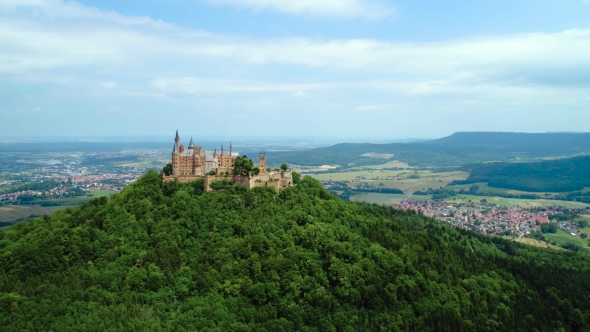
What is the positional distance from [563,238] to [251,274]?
79.3 metres

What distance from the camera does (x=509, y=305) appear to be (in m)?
57.2

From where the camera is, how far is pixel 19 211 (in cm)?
11962

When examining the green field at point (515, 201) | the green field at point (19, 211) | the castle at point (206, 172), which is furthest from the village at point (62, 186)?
the green field at point (515, 201)

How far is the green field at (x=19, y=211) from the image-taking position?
4399 inches

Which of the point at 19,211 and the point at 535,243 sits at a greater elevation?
the point at 19,211

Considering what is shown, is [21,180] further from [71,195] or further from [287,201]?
[287,201]

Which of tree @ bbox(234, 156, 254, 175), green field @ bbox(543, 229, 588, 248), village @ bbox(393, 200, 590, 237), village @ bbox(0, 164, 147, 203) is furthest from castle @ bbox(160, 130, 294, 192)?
village @ bbox(0, 164, 147, 203)

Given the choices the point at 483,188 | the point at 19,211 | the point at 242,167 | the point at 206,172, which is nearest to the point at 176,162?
the point at 206,172

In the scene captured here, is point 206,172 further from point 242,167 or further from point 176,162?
point 242,167

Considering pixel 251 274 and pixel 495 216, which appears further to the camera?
pixel 495 216

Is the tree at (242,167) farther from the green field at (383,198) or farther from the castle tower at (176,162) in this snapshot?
the green field at (383,198)

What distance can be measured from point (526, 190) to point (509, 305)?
13449cm

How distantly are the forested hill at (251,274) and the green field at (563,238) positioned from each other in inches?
1285

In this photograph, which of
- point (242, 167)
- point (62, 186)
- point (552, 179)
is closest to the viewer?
point (242, 167)
